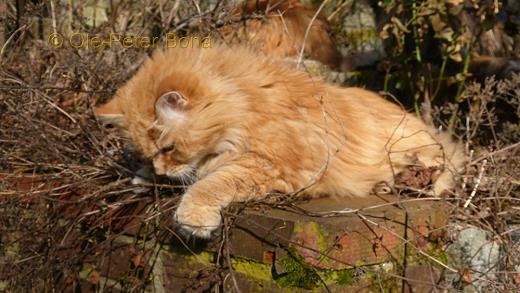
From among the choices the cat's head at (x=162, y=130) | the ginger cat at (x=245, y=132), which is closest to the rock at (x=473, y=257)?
the ginger cat at (x=245, y=132)

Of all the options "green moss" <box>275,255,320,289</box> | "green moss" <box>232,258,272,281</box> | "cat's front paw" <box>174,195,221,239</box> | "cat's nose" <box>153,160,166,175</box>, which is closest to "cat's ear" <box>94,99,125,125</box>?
"cat's nose" <box>153,160,166,175</box>

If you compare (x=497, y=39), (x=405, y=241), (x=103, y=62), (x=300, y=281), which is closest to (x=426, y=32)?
(x=497, y=39)

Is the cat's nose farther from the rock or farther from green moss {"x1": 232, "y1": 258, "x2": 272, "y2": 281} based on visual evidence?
the rock

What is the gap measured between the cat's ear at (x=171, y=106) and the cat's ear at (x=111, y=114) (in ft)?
0.83

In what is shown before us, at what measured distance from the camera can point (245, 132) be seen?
9.66 feet

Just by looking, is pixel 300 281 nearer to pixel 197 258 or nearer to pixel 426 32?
pixel 197 258

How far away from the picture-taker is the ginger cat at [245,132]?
9.45 feet

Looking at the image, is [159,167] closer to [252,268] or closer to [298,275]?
[252,268]

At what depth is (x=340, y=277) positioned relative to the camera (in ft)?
8.05

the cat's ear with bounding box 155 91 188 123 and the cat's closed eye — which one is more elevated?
the cat's ear with bounding box 155 91 188 123

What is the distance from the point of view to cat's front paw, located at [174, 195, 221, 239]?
8.64ft

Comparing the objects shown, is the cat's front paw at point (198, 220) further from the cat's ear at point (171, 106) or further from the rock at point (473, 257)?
the rock at point (473, 257)

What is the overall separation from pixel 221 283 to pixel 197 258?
19 cm

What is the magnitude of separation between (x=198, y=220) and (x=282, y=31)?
291 cm
